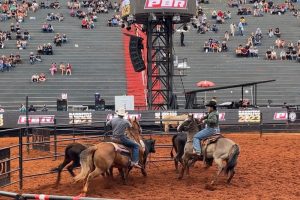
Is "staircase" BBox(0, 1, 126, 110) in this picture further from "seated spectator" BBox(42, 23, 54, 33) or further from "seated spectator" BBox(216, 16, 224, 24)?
"seated spectator" BBox(216, 16, 224, 24)

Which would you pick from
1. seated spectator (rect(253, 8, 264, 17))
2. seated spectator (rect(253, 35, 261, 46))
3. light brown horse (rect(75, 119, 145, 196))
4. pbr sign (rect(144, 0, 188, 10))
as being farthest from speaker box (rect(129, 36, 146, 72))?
seated spectator (rect(253, 8, 264, 17))

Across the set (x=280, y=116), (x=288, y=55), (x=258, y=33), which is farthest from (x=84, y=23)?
(x=280, y=116)

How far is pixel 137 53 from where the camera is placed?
32.3 m

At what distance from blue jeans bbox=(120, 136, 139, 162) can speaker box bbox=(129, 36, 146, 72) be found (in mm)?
18042

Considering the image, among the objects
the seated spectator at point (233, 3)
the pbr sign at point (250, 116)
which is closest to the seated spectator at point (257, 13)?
the seated spectator at point (233, 3)

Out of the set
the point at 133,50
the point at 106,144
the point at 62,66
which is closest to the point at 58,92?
the point at 62,66

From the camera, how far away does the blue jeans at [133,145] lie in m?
14.1

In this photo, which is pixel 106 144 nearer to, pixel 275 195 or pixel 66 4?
pixel 275 195

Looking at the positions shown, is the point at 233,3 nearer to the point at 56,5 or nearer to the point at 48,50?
the point at 56,5

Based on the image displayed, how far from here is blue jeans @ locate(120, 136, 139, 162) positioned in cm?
1410

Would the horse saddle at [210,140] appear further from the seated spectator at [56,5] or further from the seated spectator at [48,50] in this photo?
the seated spectator at [56,5]

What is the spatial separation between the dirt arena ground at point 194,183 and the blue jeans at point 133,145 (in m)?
0.74

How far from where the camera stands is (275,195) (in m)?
13.2

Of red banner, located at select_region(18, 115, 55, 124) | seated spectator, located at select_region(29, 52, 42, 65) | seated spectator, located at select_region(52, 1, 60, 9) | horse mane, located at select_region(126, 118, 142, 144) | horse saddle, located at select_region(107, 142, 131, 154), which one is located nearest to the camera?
horse saddle, located at select_region(107, 142, 131, 154)
